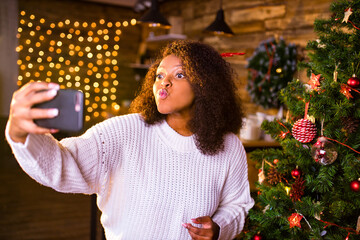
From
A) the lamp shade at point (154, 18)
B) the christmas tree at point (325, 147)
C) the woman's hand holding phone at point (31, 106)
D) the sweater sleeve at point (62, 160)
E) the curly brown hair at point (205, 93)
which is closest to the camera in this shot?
the woman's hand holding phone at point (31, 106)

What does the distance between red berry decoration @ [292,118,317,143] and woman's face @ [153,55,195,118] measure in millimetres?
489

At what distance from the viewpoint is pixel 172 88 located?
1208 mm

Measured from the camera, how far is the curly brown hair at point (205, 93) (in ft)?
4.06

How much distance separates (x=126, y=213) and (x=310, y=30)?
254cm

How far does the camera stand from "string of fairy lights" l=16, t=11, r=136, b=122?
5348 mm

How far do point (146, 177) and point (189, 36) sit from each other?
397 centimetres

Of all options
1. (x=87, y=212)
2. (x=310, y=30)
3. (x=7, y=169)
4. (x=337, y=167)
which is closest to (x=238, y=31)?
(x=310, y=30)

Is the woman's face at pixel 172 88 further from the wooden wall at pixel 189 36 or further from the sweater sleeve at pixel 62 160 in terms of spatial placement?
the wooden wall at pixel 189 36

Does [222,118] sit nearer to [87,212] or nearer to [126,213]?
[126,213]

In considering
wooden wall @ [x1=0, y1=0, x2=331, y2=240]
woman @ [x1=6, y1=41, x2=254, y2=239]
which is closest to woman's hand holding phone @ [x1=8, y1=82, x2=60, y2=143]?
woman @ [x1=6, y1=41, x2=254, y2=239]

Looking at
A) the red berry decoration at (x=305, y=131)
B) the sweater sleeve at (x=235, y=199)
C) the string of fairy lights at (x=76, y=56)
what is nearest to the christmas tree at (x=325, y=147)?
the red berry decoration at (x=305, y=131)

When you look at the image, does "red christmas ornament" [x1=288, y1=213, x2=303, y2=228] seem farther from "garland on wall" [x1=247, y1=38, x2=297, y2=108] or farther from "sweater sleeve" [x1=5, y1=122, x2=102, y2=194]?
"garland on wall" [x1=247, y1=38, x2=297, y2=108]

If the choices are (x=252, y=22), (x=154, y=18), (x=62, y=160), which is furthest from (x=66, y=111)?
(x=252, y=22)

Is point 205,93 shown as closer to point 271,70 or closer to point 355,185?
point 355,185
